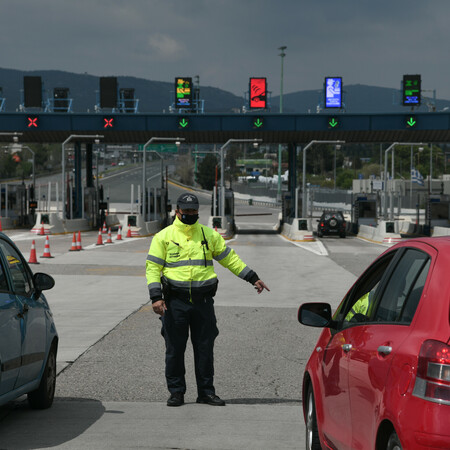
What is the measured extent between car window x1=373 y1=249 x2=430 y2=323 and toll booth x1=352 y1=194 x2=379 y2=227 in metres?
59.8

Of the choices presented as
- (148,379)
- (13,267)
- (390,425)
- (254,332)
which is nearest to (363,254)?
(254,332)

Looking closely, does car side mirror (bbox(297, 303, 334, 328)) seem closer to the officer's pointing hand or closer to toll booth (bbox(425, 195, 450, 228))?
the officer's pointing hand

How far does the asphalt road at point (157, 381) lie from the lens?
6.79 meters

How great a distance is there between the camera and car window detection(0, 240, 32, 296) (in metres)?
7.08

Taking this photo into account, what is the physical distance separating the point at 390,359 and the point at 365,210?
61210 millimetres

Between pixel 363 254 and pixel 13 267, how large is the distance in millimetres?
28329


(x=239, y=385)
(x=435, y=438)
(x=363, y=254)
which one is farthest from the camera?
(x=363, y=254)

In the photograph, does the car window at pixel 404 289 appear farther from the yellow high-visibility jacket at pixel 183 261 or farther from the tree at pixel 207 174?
the tree at pixel 207 174

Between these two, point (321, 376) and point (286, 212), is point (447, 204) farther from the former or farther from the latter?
point (321, 376)

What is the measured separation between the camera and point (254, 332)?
1298 centimetres

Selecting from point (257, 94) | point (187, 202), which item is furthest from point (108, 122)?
point (187, 202)

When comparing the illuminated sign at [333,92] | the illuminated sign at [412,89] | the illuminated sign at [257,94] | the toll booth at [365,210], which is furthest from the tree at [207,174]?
the illuminated sign at [412,89]

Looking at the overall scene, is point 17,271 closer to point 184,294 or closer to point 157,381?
point 184,294

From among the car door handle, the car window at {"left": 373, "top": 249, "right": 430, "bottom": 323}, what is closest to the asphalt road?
the car window at {"left": 373, "top": 249, "right": 430, "bottom": 323}
